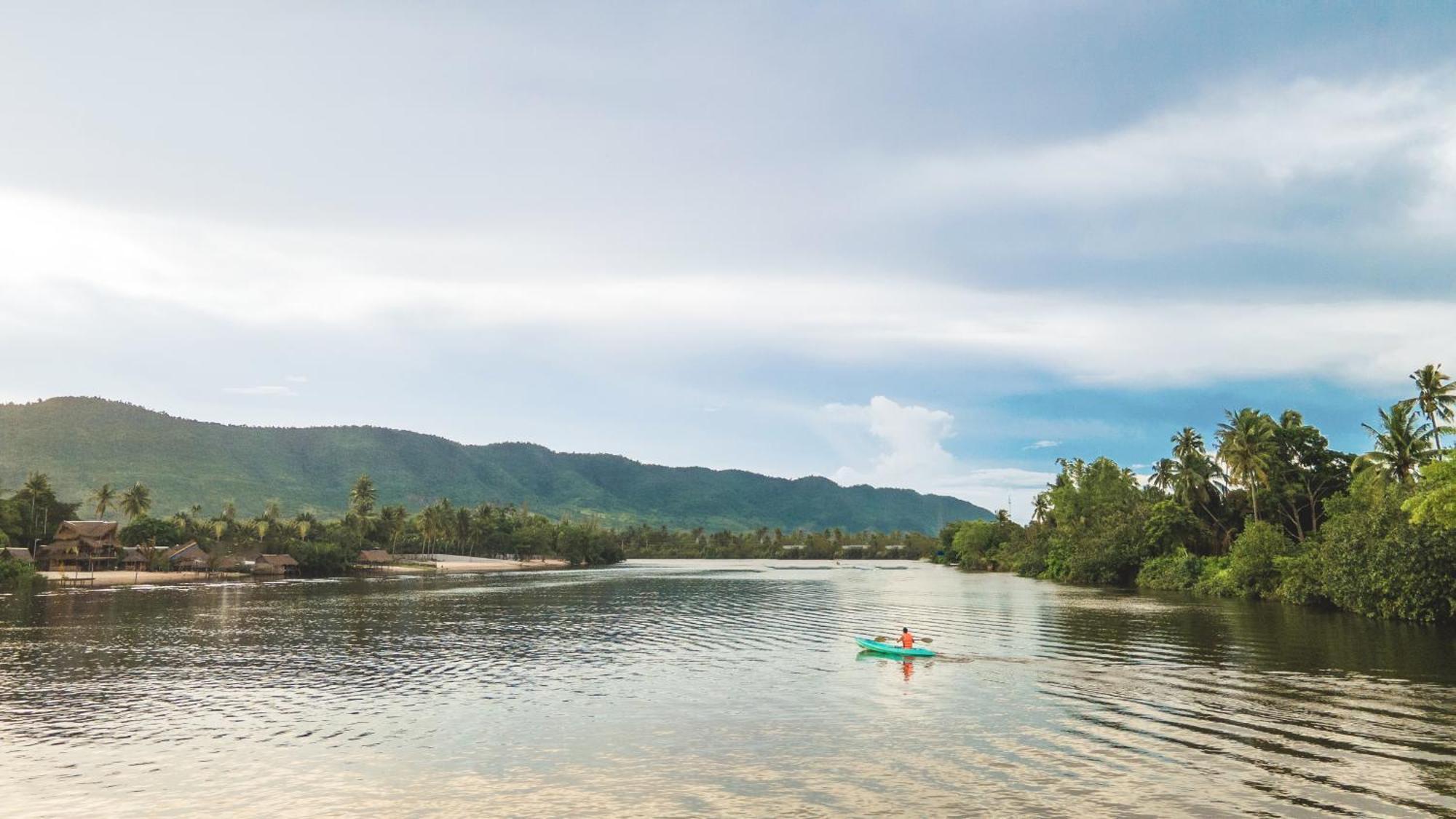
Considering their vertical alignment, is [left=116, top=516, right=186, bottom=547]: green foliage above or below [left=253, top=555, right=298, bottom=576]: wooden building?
above

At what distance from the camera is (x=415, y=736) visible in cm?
2680

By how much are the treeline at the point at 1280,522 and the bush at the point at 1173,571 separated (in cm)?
19

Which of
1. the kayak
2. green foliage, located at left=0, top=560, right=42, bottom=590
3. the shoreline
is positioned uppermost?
the kayak

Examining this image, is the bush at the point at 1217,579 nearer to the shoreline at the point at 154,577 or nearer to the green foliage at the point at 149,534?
the shoreline at the point at 154,577

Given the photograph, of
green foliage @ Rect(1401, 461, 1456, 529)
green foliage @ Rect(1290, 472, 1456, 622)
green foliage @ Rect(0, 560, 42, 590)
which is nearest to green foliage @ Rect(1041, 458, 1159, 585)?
green foliage @ Rect(1290, 472, 1456, 622)

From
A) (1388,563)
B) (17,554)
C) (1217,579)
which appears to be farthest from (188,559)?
(1388,563)

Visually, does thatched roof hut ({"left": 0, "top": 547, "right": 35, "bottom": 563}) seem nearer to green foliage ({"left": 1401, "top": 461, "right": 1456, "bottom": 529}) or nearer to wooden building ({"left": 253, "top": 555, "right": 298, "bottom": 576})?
wooden building ({"left": 253, "top": 555, "right": 298, "bottom": 576})

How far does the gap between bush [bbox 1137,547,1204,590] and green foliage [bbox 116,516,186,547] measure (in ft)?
544

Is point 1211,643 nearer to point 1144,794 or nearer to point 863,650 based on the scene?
point 863,650

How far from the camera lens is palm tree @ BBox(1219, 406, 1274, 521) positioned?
9050 cm

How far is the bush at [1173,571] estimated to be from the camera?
91875mm

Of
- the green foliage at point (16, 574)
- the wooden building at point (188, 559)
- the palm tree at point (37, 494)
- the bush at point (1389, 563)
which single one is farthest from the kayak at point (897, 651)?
the palm tree at point (37, 494)

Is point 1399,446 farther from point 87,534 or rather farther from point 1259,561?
point 87,534

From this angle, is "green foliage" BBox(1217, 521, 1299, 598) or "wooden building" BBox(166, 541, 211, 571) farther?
"wooden building" BBox(166, 541, 211, 571)
